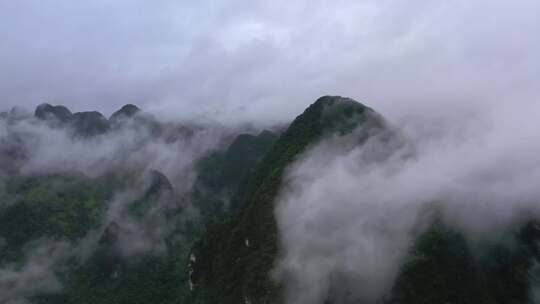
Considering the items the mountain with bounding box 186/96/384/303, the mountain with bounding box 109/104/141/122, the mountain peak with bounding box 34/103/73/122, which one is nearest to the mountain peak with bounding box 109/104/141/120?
the mountain with bounding box 109/104/141/122

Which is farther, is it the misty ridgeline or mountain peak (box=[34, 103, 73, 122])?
mountain peak (box=[34, 103, 73, 122])

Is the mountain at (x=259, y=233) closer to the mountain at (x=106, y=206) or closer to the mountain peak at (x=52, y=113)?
the mountain at (x=106, y=206)

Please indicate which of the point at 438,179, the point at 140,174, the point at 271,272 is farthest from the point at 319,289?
the point at 140,174

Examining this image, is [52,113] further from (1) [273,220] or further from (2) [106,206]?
(1) [273,220]

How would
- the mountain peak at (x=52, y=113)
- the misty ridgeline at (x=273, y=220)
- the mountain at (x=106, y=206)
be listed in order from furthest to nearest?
the mountain peak at (x=52, y=113) → the mountain at (x=106, y=206) → the misty ridgeline at (x=273, y=220)

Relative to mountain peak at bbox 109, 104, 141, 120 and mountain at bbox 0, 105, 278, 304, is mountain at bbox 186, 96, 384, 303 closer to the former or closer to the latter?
mountain at bbox 0, 105, 278, 304

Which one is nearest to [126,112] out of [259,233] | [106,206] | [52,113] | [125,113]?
[125,113]

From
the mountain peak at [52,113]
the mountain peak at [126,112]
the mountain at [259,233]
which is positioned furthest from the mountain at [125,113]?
the mountain at [259,233]

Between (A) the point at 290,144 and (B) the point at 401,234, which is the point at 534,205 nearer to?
(B) the point at 401,234
